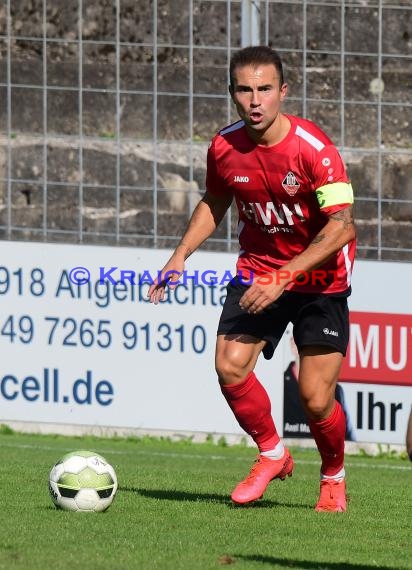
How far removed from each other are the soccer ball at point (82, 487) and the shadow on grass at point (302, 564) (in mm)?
1309

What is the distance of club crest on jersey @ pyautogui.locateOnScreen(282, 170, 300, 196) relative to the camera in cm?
700

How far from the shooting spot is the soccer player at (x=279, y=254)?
274 inches

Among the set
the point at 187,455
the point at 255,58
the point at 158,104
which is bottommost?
the point at 187,455

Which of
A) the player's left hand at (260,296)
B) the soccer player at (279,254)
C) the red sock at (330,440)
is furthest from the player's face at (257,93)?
the red sock at (330,440)

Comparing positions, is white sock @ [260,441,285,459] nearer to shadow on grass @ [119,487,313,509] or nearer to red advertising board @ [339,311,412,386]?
shadow on grass @ [119,487,313,509]

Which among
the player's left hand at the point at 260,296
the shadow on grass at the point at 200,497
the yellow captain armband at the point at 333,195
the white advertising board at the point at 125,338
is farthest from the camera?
the white advertising board at the point at 125,338

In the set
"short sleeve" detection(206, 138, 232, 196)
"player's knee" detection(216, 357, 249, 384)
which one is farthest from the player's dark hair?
"player's knee" detection(216, 357, 249, 384)

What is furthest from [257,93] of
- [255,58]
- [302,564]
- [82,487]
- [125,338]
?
[125,338]

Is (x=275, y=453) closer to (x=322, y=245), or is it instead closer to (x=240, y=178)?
(x=322, y=245)

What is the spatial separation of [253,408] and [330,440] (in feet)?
1.36

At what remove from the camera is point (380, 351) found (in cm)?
1229

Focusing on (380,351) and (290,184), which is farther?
(380,351)

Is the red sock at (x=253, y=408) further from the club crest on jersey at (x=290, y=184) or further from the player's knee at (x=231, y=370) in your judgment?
the club crest on jersey at (x=290, y=184)

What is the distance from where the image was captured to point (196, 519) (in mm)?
6613
